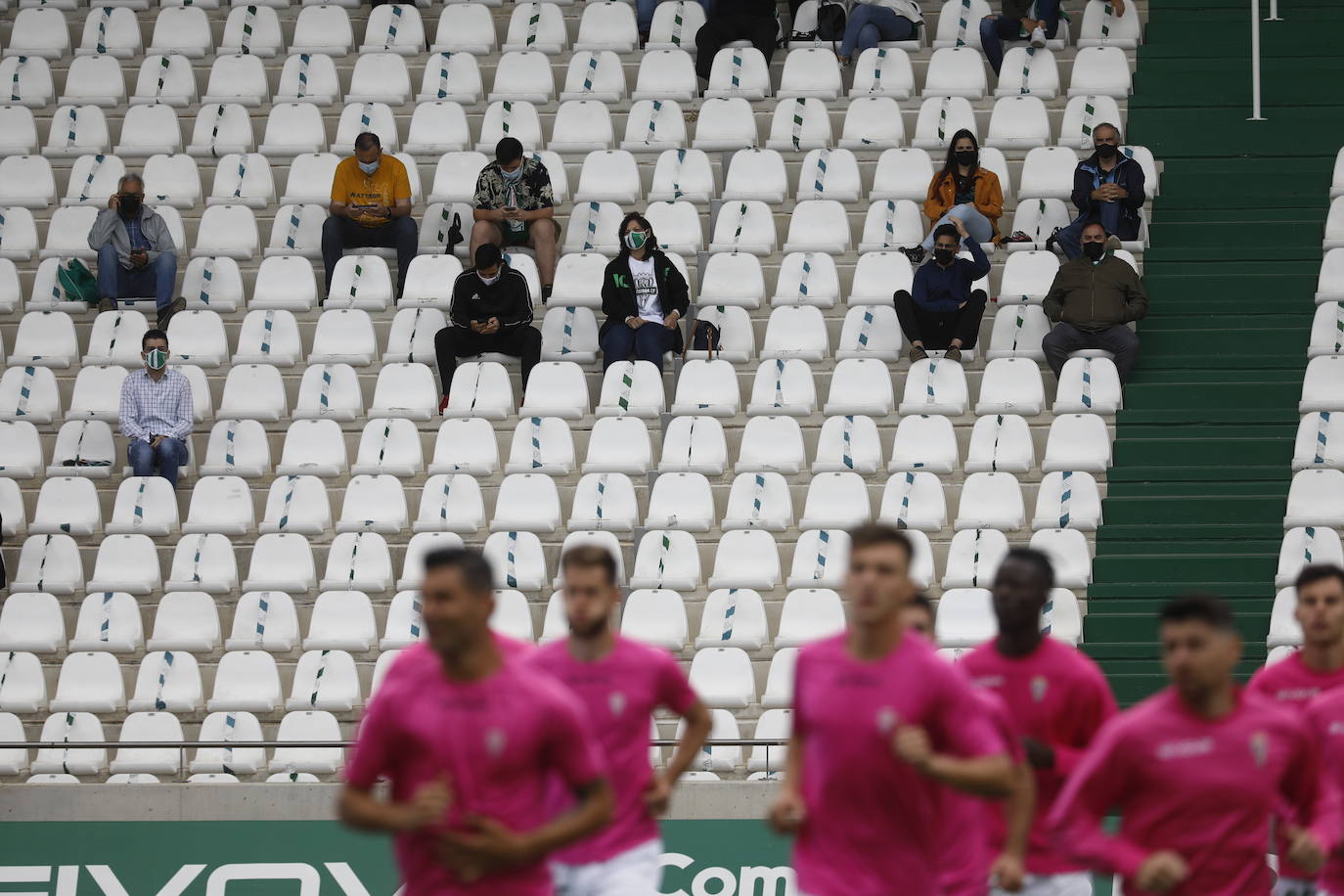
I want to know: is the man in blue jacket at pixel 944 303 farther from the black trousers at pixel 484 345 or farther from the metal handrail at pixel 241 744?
the metal handrail at pixel 241 744

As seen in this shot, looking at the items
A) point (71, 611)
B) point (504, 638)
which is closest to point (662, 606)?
point (71, 611)

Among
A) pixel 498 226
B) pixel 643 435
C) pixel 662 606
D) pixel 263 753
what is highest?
pixel 498 226

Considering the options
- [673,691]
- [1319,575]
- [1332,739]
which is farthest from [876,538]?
[1319,575]

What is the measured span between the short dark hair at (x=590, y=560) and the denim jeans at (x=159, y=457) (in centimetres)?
943

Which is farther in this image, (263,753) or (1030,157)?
(1030,157)

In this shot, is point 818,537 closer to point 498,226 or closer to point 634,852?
point 498,226

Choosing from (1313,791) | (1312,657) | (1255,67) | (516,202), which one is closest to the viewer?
(1313,791)

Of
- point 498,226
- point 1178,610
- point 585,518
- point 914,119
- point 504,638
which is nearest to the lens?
point 1178,610

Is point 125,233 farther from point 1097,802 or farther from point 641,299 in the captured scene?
point 1097,802

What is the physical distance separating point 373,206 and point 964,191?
494 cm

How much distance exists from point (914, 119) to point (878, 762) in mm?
13559

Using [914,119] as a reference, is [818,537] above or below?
below

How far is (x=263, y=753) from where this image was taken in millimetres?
14688

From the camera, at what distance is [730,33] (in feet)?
66.0
